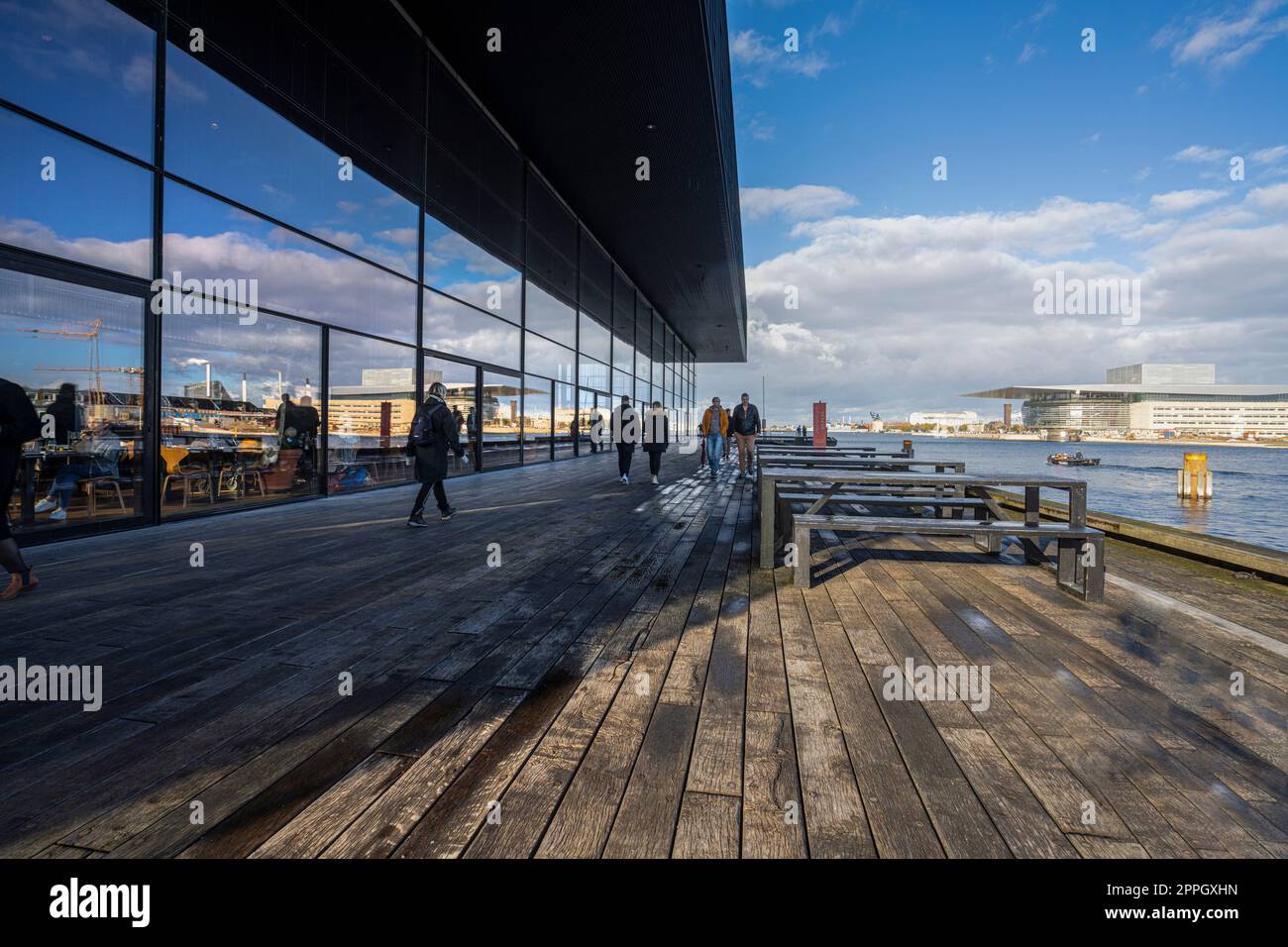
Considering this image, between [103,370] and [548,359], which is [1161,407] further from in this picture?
[103,370]

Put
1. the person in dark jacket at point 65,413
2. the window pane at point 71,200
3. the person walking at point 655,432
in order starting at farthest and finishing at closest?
the person walking at point 655,432 < the person in dark jacket at point 65,413 < the window pane at point 71,200

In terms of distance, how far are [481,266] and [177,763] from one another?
13.0 meters

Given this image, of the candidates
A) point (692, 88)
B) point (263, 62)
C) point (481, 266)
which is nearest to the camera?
point (263, 62)

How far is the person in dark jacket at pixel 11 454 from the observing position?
149 inches

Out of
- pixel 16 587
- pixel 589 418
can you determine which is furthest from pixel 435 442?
pixel 589 418

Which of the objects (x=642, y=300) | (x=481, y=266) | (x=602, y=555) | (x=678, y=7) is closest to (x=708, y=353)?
(x=642, y=300)

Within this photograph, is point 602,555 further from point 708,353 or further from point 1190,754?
point 708,353

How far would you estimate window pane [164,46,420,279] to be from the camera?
6762mm

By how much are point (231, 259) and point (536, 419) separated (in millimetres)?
9947

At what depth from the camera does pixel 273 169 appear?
26.8ft

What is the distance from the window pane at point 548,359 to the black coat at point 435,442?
8744 millimetres

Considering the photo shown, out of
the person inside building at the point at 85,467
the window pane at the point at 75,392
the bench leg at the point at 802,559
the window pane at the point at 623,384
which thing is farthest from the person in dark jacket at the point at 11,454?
the window pane at the point at 623,384

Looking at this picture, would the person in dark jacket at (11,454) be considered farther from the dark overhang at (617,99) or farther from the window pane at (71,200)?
the dark overhang at (617,99)

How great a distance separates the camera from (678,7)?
27.9ft
